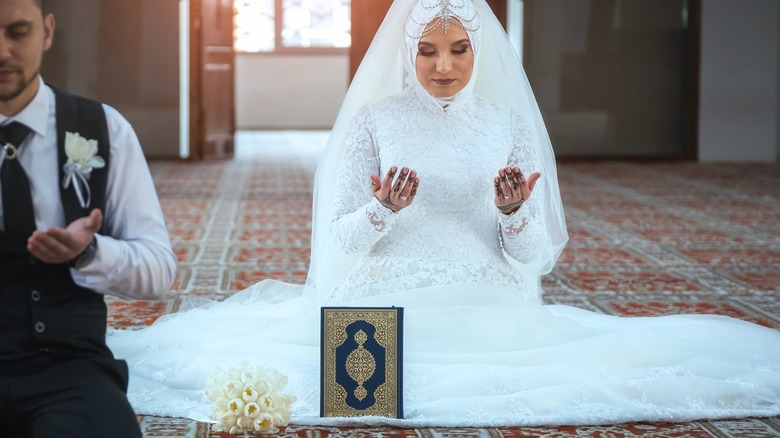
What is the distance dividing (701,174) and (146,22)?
19.6 ft

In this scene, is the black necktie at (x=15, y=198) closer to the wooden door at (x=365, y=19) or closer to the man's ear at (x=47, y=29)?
the man's ear at (x=47, y=29)

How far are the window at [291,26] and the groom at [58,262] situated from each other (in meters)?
17.9

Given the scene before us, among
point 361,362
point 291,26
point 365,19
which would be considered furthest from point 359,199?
point 291,26

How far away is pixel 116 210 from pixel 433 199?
157 cm

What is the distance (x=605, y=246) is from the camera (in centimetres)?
685

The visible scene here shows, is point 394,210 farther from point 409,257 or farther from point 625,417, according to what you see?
point 625,417

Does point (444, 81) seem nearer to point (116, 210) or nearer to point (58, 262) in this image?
point (116, 210)

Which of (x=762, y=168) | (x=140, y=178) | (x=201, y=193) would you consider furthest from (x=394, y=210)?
(x=762, y=168)

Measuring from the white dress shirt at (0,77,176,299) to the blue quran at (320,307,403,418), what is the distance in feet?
2.54

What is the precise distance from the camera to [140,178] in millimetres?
2213

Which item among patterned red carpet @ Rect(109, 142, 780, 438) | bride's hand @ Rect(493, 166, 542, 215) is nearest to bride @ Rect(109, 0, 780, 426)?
bride's hand @ Rect(493, 166, 542, 215)

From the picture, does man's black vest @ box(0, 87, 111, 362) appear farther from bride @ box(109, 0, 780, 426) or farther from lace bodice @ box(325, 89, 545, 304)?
lace bodice @ box(325, 89, 545, 304)

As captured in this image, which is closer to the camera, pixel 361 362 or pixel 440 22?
pixel 361 362

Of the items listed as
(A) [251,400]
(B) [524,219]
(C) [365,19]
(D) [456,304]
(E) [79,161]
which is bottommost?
(A) [251,400]
